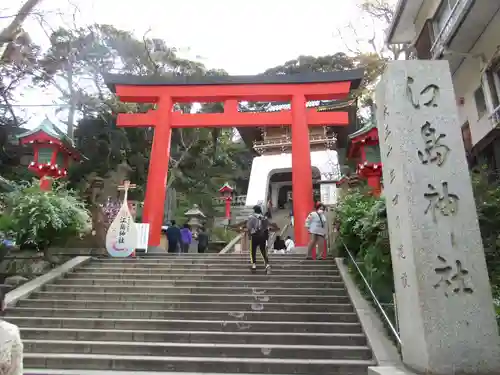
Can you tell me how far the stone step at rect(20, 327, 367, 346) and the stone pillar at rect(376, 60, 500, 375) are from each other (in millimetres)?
1553

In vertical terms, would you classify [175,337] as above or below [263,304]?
below

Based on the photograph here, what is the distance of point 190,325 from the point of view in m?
5.70

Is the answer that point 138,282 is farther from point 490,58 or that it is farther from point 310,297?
point 490,58

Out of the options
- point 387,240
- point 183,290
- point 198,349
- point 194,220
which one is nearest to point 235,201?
point 194,220

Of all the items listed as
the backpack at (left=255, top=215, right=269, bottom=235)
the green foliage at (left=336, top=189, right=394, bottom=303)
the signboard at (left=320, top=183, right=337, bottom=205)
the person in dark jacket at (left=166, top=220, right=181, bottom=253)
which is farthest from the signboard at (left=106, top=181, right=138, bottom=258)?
the signboard at (left=320, top=183, right=337, bottom=205)

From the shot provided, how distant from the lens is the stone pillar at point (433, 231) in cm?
321

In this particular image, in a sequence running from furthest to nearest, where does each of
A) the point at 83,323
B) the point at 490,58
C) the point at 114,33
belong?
the point at 114,33
the point at 490,58
the point at 83,323

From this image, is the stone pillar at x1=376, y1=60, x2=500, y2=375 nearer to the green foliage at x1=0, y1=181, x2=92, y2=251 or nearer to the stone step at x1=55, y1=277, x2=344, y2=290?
the stone step at x1=55, y1=277, x2=344, y2=290

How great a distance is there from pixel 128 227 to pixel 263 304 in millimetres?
4689

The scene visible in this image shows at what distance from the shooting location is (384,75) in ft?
13.8

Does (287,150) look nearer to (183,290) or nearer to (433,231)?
(183,290)

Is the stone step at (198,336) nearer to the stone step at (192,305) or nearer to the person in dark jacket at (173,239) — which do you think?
the stone step at (192,305)

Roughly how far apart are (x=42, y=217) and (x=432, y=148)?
309 inches

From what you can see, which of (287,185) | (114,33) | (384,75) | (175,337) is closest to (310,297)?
(175,337)
